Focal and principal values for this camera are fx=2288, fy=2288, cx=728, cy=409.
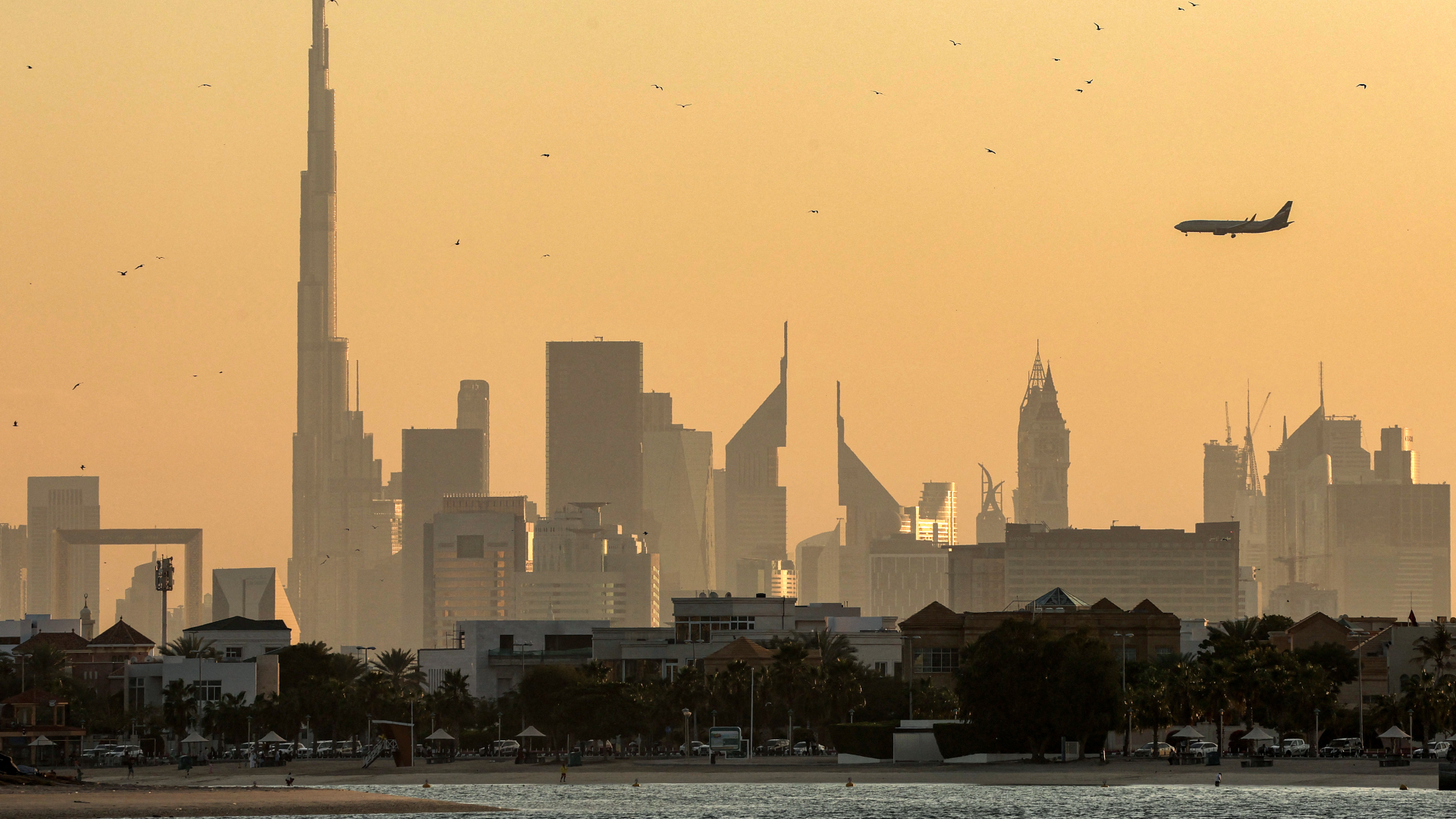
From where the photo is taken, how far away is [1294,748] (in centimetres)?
Answer: 19038

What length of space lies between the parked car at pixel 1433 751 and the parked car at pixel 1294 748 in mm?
9131

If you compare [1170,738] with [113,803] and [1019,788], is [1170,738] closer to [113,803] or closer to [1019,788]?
[1019,788]

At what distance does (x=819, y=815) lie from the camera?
141875mm

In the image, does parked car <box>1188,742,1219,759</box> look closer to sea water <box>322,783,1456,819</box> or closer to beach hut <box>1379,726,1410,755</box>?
beach hut <box>1379,726,1410,755</box>

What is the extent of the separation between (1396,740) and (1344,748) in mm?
7316

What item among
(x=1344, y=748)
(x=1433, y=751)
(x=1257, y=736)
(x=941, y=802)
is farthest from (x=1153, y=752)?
(x=941, y=802)

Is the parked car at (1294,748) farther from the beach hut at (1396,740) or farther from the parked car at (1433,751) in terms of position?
the parked car at (1433,751)

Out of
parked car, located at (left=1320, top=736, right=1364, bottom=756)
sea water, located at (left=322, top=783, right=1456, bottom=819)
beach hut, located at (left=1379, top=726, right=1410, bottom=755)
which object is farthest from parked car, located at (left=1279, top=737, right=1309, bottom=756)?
sea water, located at (left=322, top=783, right=1456, bottom=819)

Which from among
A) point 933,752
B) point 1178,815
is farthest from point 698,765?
point 1178,815

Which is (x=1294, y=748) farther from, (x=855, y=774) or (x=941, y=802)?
(x=941, y=802)

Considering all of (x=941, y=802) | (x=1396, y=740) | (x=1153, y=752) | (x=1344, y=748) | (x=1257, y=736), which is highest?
(x=1257, y=736)

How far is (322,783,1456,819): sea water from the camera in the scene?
138 m

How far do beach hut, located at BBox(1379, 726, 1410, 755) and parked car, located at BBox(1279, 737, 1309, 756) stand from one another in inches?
253

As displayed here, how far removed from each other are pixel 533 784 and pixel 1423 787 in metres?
66.6
